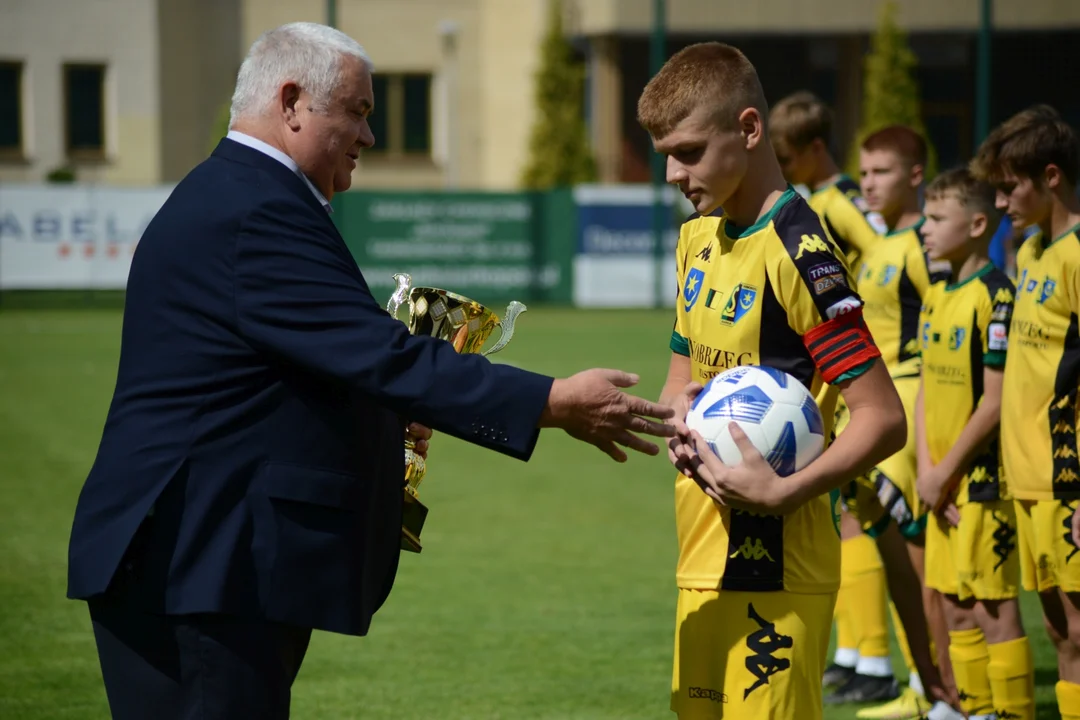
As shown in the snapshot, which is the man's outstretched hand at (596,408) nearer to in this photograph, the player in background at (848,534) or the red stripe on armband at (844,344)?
the red stripe on armband at (844,344)

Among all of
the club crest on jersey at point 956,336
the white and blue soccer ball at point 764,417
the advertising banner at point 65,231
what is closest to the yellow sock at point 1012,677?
the club crest on jersey at point 956,336

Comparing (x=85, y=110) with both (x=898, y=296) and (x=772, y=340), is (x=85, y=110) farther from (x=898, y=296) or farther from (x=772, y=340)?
(x=772, y=340)

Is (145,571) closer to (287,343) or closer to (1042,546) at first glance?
(287,343)

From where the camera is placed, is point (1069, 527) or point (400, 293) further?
point (1069, 527)

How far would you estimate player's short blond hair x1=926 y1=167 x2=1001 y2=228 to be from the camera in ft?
18.1

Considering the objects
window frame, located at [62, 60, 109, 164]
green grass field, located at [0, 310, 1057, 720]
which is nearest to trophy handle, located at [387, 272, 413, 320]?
green grass field, located at [0, 310, 1057, 720]

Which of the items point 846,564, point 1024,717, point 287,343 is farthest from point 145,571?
point 846,564

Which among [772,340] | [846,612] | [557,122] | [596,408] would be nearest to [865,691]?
[846,612]

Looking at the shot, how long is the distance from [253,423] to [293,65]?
0.85 m

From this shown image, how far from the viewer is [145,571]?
3176mm

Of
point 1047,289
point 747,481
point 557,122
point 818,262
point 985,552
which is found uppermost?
point 557,122

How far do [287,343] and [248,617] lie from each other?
0.63 metres

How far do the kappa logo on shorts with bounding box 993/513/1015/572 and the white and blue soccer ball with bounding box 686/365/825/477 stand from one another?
7.24 feet

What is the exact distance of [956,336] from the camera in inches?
218
